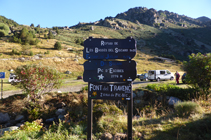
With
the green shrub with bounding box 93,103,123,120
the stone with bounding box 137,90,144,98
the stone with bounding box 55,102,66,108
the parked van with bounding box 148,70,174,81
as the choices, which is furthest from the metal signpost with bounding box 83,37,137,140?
the parked van with bounding box 148,70,174,81

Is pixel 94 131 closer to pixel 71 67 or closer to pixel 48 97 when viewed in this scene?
pixel 48 97

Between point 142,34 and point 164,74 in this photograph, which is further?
point 142,34

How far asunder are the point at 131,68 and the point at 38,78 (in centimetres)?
531

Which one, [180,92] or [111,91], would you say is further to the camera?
[180,92]

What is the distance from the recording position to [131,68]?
10.6 ft

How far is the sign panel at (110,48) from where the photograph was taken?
3.24 m

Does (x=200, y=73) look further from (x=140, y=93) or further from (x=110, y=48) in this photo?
(x=110, y=48)

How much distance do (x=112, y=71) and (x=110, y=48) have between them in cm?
59

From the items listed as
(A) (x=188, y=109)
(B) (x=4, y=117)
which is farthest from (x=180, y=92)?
(B) (x=4, y=117)

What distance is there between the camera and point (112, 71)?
322cm

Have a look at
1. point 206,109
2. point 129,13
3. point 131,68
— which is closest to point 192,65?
point 206,109

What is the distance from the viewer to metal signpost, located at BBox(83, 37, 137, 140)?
320cm

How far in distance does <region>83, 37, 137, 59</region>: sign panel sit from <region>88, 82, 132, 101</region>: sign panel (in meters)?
0.71

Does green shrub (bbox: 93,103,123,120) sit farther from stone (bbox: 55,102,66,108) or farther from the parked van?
the parked van
